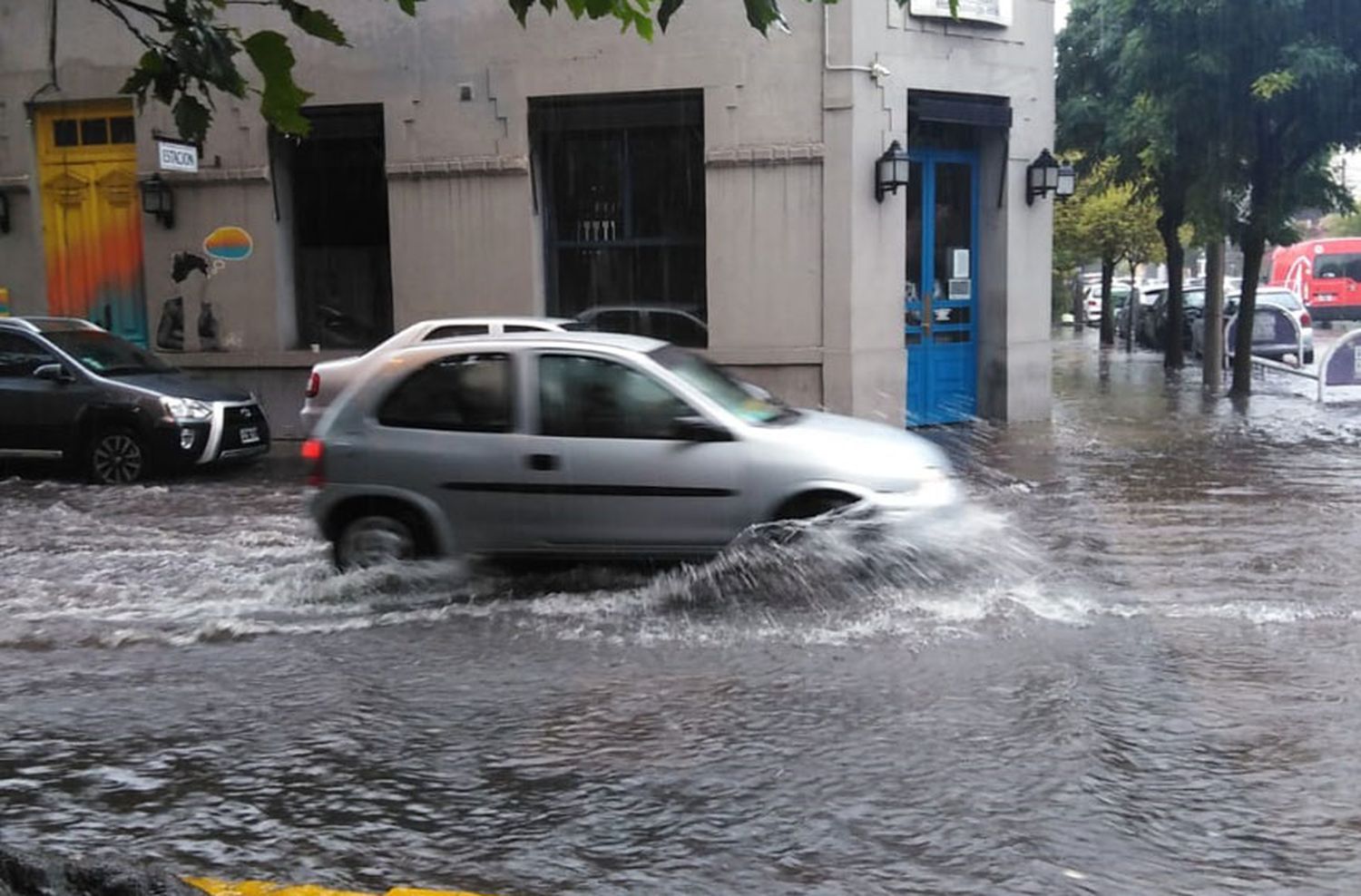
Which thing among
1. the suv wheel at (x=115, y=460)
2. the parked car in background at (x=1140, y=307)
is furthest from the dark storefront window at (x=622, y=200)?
the parked car in background at (x=1140, y=307)

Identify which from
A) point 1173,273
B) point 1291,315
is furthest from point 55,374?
point 1291,315

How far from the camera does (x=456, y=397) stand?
793cm

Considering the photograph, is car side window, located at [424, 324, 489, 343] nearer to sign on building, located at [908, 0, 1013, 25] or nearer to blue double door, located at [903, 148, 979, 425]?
blue double door, located at [903, 148, 979, 425]

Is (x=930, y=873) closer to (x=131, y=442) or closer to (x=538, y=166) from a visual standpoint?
(x=131, y=442)

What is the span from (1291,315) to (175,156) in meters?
19.4

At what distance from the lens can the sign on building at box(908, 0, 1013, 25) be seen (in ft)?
47.6

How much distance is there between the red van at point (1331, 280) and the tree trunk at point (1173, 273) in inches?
986

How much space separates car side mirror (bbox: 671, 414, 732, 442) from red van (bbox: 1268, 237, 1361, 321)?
144ft

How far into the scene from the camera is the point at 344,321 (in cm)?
1609

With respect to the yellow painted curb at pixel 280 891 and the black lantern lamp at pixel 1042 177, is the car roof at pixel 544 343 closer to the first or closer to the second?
the yellow painted curb at pixel 280 891

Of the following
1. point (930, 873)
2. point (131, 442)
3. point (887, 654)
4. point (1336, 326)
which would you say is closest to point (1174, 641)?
point (887, 654)

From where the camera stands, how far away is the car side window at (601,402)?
7617 millimetres

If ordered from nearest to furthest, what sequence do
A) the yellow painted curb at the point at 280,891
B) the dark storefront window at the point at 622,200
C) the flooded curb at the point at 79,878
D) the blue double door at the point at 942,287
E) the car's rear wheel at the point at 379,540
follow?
1. the flooded curb at the point at 79,878
2. the yellow painted curb at the point at 280,891
3. the car's rear wheel at the point at 379,540
4. the dark storefront window at the point at 622,200
5. the blue double door at the point at 942,287

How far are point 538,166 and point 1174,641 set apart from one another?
1040 centimetres
